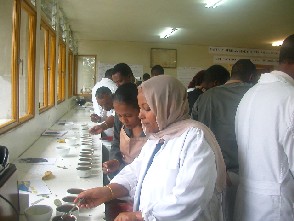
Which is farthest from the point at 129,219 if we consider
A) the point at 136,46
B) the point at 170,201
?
the point at 136,46

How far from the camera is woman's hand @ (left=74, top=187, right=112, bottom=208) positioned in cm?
143

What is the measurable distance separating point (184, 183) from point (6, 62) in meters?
2.20

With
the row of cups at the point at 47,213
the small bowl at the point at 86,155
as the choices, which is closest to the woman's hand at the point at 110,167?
the small bowl at the point at 86,155

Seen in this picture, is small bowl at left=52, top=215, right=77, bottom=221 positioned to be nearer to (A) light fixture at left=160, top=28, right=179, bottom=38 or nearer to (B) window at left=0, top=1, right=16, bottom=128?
(B) window at left=0, top=1, right=16, bottom=128

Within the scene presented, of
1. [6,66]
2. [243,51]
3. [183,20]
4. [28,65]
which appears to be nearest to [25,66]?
[28,65]

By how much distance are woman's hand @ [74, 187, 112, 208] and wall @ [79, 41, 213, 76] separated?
24.9 feet

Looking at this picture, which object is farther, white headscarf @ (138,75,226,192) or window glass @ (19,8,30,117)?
window glass @ (19,8,30,117)

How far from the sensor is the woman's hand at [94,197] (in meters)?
1.43

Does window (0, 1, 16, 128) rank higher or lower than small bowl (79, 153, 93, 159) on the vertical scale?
higher

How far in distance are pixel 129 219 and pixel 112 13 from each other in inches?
192

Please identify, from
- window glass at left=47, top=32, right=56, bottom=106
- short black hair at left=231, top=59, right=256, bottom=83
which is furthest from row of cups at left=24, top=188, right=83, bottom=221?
window glass at left=47, top=32, right=56, bottom=106

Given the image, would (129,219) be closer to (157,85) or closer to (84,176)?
(157,85)

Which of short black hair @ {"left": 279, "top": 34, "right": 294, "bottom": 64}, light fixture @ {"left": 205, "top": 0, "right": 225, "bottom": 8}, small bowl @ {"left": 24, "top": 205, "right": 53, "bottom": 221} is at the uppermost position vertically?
light fixture @ {"left": 205, "top": 0, "right": 225, "bottom": 8}

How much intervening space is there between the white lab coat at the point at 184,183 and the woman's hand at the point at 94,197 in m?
0.25
